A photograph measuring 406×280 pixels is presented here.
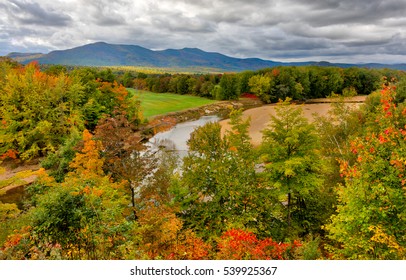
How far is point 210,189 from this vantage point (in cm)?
1545

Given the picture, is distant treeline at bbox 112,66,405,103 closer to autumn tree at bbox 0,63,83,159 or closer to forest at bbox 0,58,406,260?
forest at bbox 0,58,406,260

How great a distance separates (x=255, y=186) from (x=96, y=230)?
9775 mm

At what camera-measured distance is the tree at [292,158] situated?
1558 centimetres

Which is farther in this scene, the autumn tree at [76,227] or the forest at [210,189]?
the forest at [210,189]

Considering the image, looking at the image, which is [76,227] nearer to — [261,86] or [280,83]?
[261,86]

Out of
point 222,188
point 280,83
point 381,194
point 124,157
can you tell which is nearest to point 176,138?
point 124,157

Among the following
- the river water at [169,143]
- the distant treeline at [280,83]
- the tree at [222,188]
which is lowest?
the river water at [169,143]

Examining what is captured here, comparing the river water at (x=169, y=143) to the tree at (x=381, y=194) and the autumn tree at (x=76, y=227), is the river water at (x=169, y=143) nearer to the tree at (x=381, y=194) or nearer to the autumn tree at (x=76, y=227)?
the autumn tree at (x=76, y=227)

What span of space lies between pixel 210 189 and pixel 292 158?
4.95m

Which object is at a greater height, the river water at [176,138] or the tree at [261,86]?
the tree at [261,86]

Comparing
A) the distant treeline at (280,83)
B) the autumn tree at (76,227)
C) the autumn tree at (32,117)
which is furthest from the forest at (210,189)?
the distant treeline at (280,83)

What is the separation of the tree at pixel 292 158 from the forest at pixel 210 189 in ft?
0.22

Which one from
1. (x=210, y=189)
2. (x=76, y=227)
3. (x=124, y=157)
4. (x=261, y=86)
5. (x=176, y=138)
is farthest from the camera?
(x=261, y=86)

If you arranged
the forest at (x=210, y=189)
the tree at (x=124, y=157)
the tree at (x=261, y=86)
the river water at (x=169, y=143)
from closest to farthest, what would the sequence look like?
the forest at (x=210, y=189) < the tree at (x=124, y=157) < the river water at (x=169, y=143) < the tree at (x=261, y=86)
